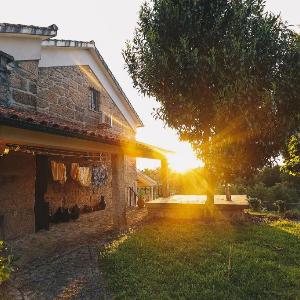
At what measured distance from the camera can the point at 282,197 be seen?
95.5ft

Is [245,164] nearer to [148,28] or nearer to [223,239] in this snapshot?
[223,239]

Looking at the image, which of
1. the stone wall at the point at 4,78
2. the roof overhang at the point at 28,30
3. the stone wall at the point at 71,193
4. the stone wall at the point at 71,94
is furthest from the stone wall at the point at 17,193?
the roof overhang at the point at 28,30

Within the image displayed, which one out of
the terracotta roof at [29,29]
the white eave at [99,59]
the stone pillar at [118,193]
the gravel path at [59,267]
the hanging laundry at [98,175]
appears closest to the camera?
the gravel path at [59,267]

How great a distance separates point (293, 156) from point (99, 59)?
958 centimetres

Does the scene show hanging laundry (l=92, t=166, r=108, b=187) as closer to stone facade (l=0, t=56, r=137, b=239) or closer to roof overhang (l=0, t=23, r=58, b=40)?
stone facade (l=0, t=56, r=137, b=239)

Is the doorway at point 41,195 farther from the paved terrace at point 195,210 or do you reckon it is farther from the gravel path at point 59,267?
the paved terrace at point 195,210

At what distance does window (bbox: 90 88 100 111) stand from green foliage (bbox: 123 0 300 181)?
13.9 feet

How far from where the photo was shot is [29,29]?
9.68m

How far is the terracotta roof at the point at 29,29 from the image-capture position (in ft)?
30.2

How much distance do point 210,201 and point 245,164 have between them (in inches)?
72.3

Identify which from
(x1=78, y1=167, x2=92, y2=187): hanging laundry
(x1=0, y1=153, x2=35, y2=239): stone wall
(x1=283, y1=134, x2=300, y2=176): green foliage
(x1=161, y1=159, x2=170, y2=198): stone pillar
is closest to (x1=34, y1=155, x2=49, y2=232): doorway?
(x1=0, y1=153, x2=35, y2=239): stone wall

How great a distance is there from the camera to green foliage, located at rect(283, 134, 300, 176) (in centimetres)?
1340

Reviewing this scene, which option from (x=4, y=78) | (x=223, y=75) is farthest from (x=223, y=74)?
(x=4, y=78)

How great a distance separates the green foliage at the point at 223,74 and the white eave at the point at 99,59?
3.08m
